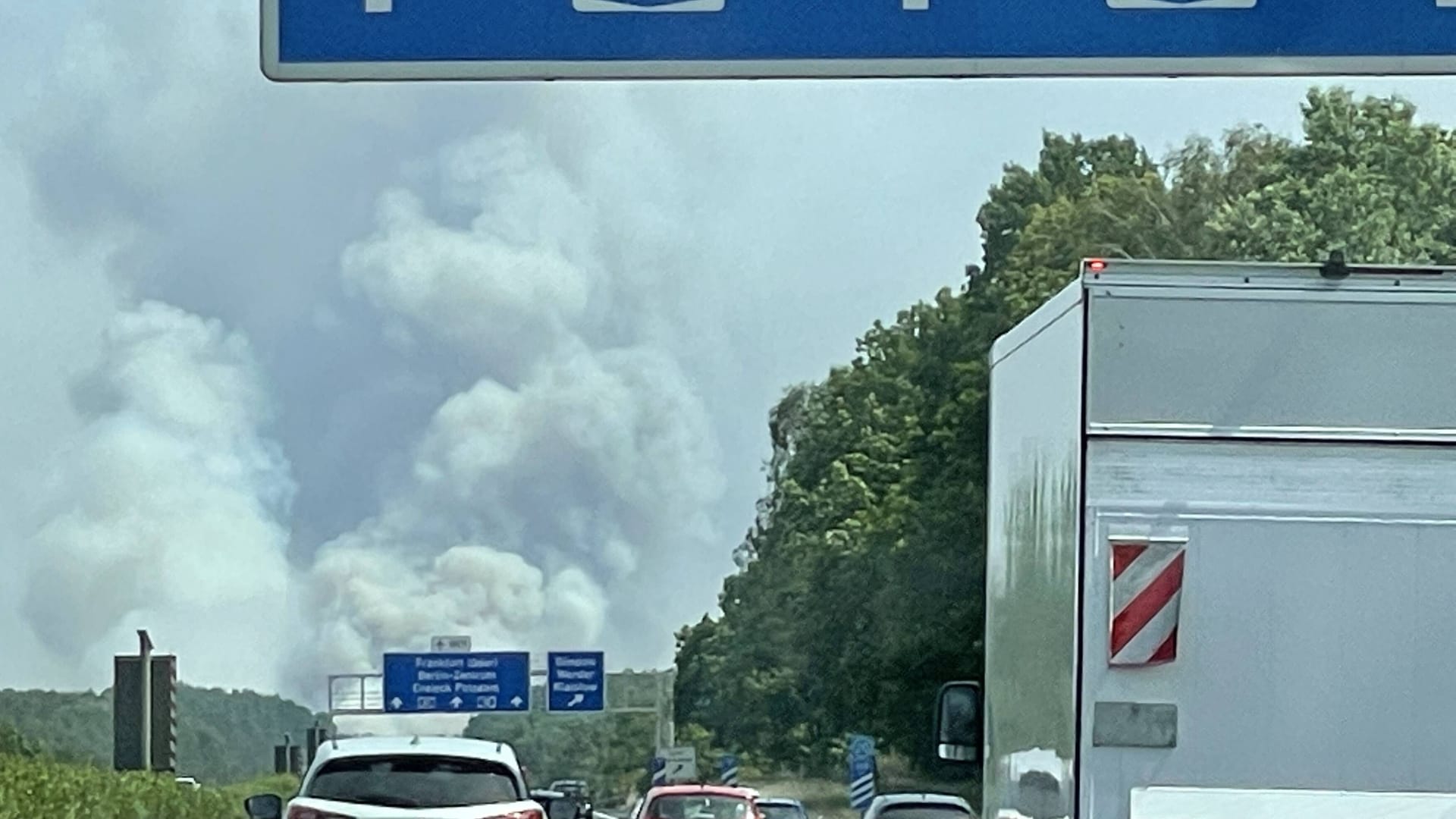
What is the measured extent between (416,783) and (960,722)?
10066 millimetres

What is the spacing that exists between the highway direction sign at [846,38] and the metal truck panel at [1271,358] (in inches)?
38.9

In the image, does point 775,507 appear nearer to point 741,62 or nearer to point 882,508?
point 882,508

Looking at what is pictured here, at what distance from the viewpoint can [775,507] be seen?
227ft

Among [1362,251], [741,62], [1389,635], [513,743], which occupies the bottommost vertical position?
[513,743]

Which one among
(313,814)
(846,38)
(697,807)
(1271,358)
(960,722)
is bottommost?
(697,807)

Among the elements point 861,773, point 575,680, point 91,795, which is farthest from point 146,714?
point 575,680

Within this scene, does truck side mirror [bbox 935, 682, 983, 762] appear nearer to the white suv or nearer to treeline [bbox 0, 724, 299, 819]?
the white suv

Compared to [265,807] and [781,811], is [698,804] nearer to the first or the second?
[781,811]

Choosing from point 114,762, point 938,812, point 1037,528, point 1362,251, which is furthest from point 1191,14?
point 1362,251

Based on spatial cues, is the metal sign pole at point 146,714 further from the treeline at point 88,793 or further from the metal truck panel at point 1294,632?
the metal truck panel at point 1294,632

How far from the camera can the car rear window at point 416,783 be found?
19391 mm

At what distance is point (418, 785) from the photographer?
1948 cm

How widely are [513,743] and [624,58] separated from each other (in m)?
65.3

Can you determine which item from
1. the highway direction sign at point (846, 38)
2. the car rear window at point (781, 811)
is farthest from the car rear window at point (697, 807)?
the highway direction sign at point (846, 38)
